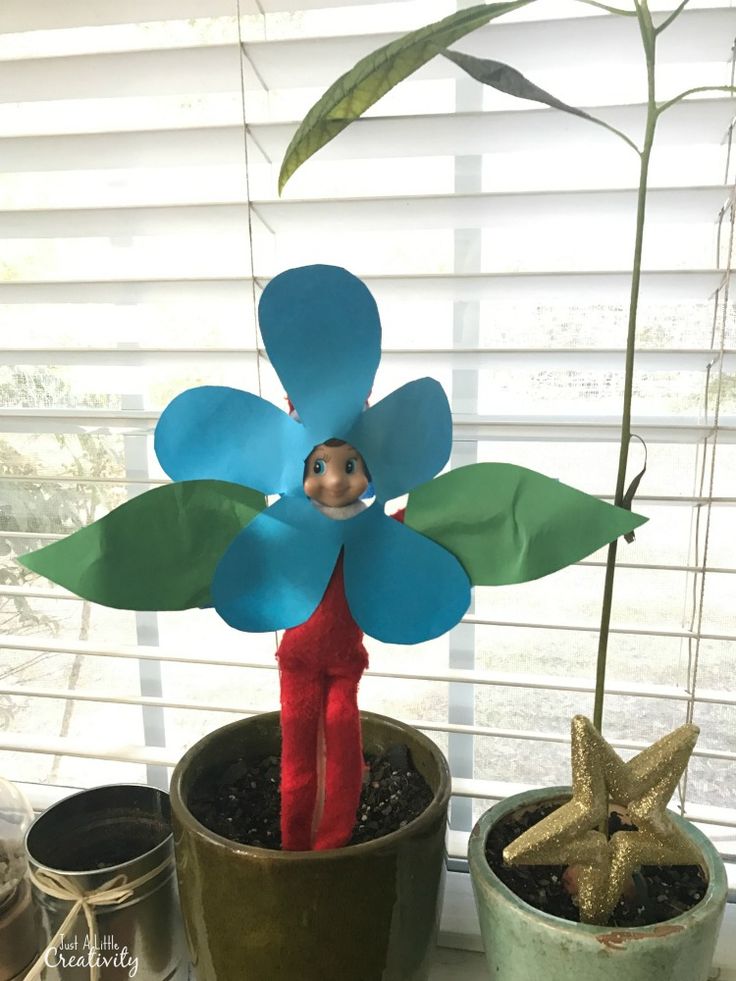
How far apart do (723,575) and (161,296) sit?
0.64 m

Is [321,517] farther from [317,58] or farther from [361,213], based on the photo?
[317,58]

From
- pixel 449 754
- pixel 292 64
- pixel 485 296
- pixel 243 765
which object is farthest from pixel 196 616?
pixel 292 64

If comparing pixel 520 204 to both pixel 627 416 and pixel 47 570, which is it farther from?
pixel 47 570

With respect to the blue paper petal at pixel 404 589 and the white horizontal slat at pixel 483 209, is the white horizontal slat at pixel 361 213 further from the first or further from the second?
the blue paper petal at pixel 404 589

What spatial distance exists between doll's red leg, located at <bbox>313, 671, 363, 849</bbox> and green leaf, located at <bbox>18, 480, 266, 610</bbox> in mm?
130

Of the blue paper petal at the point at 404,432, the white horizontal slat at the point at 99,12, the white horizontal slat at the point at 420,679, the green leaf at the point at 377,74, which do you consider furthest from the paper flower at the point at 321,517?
the white horizontal slat at the point at 99,12

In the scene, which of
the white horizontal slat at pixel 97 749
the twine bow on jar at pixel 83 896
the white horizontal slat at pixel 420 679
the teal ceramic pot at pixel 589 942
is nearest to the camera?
the teal ceramic pot at pixel 589 942

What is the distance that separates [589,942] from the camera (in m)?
0.53

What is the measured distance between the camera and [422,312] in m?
0.77

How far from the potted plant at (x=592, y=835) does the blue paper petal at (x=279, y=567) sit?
0.74 feet

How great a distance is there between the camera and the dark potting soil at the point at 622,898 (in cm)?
59

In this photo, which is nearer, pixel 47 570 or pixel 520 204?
pixel 47 570

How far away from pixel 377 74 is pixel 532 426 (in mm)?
333

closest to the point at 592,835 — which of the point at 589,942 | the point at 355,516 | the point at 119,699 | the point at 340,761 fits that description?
the point at 589,942
